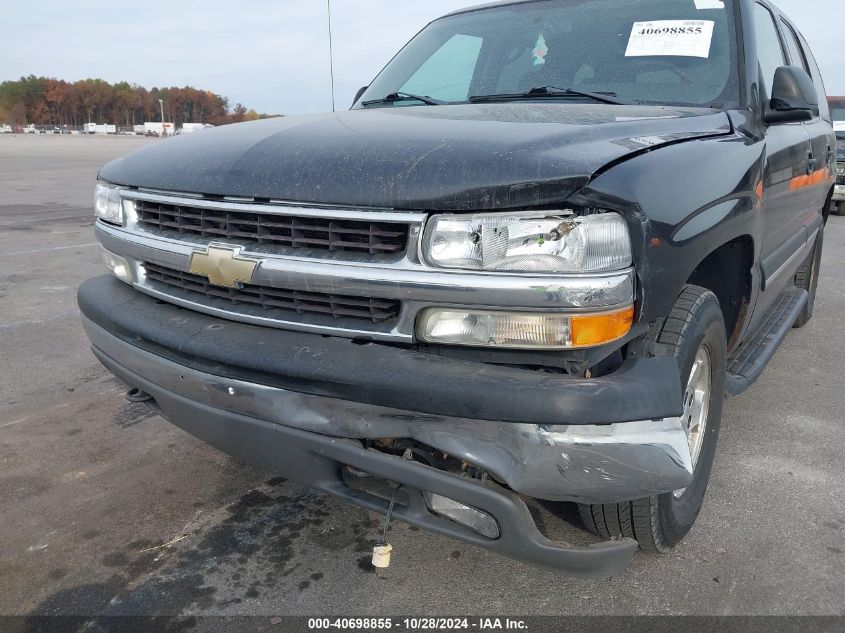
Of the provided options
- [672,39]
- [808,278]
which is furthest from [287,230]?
[808,278]

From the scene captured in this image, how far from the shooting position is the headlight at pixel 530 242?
5.76 feet

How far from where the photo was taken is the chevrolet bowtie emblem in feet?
6.86

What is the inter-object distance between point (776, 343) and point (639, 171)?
2.16 m

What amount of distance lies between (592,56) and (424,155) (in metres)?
1.52

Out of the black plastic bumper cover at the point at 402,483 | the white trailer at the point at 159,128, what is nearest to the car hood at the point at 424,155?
the black plastic bumper cover at the point at 402,483

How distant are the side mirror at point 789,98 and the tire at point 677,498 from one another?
107 centimetres

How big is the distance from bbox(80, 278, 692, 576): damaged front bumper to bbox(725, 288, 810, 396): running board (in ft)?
3.90

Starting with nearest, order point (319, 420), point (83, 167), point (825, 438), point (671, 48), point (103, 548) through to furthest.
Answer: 1. point (319, 420)
2. point (103, 548)
3. point (671, 48)
4. point (825, 438)
5. point (83, 167)

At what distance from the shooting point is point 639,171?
6.10 feet

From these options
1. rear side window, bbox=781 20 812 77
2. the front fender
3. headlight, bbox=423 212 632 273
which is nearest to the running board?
the front fender

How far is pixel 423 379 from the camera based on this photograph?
176cm

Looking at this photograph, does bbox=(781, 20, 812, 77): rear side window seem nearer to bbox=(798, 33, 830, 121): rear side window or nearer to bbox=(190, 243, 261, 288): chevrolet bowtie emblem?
bbox=(798, 33, 830, 121): rear side window

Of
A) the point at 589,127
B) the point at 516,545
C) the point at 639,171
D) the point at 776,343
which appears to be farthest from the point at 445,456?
the point at 776,343

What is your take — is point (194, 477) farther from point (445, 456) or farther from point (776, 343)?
point (776, 343)
